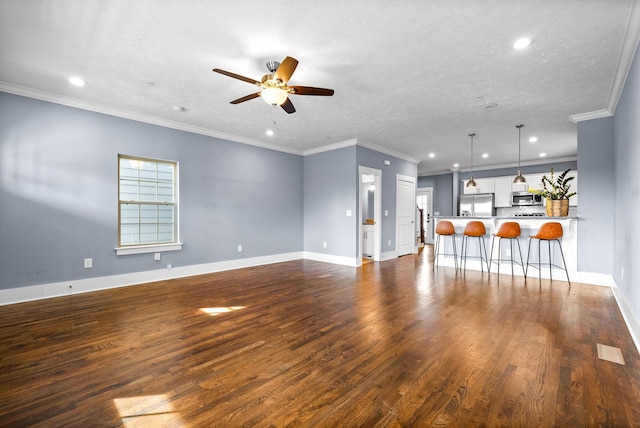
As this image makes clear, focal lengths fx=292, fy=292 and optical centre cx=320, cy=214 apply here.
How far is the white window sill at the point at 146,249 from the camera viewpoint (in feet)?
14.9

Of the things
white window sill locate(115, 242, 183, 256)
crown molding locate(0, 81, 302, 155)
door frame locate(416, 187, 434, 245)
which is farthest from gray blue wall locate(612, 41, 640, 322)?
door frame locate(416, 187, 434, 245)

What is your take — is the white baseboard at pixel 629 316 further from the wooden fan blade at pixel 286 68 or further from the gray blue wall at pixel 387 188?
the gray blue wall at pixel 387 188

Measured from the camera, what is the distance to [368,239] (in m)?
7.39

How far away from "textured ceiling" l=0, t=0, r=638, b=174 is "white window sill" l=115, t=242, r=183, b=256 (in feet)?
6.83

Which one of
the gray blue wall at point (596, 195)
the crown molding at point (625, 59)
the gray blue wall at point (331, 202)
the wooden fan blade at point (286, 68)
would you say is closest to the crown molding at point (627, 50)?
the crown molding at point (625, 59)

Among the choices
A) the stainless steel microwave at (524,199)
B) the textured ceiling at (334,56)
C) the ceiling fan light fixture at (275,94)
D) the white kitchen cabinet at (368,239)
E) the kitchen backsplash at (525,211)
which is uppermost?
the textured ceiling at (334,56)

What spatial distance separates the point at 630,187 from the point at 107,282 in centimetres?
665

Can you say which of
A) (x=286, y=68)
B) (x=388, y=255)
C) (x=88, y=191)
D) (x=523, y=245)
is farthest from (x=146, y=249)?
(x=523, y=245)

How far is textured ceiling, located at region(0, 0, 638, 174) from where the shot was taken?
91.2 inches

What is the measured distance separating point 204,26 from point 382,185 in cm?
525

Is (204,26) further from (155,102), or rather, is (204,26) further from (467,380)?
(467,380)

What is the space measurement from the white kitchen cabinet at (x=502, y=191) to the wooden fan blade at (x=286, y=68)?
28.1ft

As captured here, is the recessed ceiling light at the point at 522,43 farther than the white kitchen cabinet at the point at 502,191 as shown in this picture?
No

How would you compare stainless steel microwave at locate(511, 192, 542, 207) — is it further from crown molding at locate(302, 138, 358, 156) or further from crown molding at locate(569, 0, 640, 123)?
crown molding at locate(302, 138, 358, 156)
